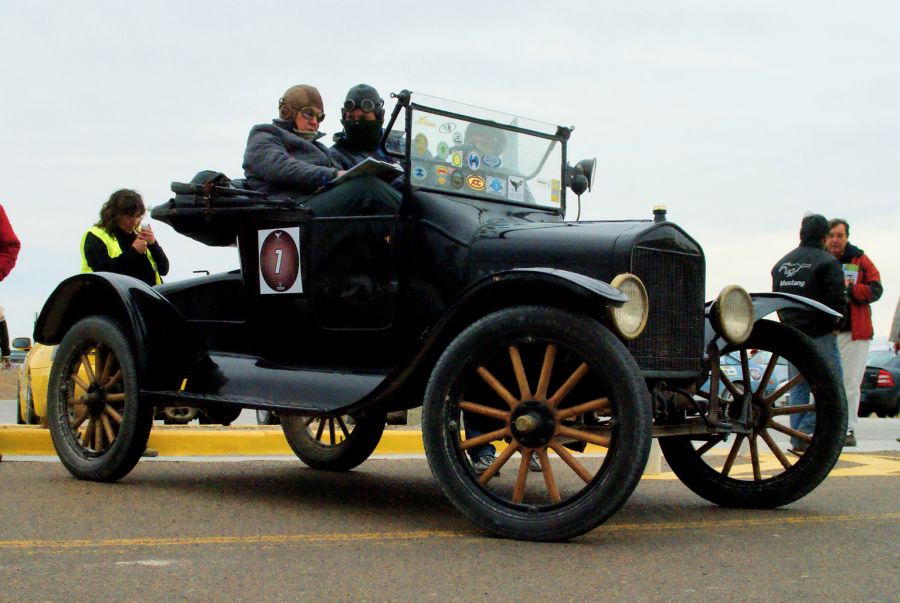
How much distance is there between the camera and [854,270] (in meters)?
9.98

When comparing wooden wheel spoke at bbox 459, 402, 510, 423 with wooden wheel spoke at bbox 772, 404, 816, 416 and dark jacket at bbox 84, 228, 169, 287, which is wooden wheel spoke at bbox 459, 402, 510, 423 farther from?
dark jacket at bbox 84, 228, 169, 287

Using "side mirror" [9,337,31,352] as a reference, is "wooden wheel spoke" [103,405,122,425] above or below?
below

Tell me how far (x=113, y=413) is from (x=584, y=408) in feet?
9.53

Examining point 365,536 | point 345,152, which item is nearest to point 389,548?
point 365,536

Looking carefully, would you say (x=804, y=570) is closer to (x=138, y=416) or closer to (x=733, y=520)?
(x=733, y=520)

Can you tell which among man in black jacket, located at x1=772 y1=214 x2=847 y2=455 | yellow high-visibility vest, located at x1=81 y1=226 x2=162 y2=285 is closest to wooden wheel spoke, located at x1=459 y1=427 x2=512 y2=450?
yellow high-visibility vest, located at x1=81 y1=226 x2=162 y2=285

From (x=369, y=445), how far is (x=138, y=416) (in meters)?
1.46

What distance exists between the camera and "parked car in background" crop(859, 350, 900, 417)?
66.1ft

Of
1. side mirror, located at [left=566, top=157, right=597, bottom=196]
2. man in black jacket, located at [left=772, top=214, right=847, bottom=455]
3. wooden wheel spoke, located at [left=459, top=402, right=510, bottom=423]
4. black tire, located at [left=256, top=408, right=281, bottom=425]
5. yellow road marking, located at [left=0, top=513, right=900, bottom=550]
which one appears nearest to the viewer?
yellow road marking, located at [left=0, top=513, right=900, bottom=550]

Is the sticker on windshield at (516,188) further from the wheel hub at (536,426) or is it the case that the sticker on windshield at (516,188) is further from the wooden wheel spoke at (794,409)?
the wheel hub at (536,426)

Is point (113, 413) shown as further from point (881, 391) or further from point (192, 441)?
point (881, 391)

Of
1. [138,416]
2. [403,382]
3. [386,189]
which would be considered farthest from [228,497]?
[386,189]

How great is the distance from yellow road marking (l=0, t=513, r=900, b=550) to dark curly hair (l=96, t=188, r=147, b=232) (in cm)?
357

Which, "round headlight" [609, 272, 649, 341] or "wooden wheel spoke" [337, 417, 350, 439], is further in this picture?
"wooden wheel spoke" [337, 417, 350, 439]
